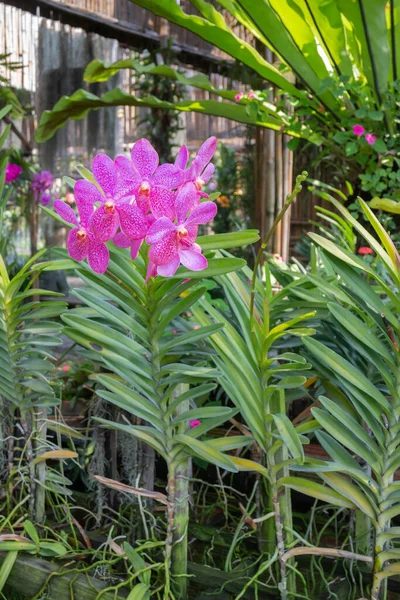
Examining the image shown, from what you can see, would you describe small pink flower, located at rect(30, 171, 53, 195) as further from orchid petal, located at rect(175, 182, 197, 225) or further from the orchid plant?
orchid petal, located at rect(175, 182, 197, 225)

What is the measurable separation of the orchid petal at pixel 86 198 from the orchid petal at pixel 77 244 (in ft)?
0.04

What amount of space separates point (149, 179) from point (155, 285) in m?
Result: 0.11

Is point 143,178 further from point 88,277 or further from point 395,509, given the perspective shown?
point 395,509

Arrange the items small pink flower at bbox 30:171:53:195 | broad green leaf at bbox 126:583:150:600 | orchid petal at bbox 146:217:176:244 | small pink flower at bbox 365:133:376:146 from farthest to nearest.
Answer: small pink flower at bbox 30:171:53:195, small pink flower at bbox 365:133:376:146, broad green leaf at bbox 126:583:150:600, orchid petal at bbox 146:217:176:244

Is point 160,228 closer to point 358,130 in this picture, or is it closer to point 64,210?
point 64,210

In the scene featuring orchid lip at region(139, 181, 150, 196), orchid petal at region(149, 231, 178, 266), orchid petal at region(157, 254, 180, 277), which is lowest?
orchid petal at region(157, 254, 180, 277)

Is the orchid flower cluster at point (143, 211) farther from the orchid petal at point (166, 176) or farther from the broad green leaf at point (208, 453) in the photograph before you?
the broad green leaf at point (208, 453)

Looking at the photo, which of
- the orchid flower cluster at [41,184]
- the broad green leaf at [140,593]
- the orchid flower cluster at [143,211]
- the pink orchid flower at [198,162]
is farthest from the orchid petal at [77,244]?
the orchid flower cluster at [41,184]

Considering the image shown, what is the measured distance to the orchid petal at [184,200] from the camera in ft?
1.78

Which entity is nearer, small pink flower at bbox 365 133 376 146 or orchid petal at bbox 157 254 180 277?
orchid petal at bbox 157 254 180 277

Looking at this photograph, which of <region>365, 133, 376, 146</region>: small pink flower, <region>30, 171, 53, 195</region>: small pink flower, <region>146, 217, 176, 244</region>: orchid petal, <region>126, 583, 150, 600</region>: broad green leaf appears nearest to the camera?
<region>146, 217, 176, 244</region>: orchid petal

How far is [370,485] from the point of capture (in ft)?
2.03

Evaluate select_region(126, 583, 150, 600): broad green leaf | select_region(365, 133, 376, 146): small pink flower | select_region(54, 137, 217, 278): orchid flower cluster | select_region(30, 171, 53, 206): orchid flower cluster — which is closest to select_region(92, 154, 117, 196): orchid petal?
select_region(54, 137, 217, 278): orchid flower cluster

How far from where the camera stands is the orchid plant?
542 millimetres
